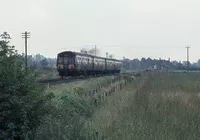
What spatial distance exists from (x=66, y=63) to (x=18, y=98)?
112 feet

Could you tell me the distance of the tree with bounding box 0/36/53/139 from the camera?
11492mm

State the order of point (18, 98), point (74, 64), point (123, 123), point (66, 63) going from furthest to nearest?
point (66, 63)
point (74, 64)
point (123, 123)
point (18, 98)

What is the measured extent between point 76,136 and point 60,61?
121 ft

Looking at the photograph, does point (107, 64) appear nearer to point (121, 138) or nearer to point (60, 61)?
point (60, 61)

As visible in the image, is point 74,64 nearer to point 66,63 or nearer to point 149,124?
point 66,63

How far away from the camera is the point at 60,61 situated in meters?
47.0

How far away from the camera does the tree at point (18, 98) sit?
1149 centimetres

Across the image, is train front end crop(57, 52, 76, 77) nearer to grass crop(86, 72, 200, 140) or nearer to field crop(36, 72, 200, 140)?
field crop(36, 72, 200, 140)

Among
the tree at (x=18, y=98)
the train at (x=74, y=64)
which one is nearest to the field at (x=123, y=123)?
the tree at (x=18, y=98)

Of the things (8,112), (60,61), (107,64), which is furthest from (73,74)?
(8,112)

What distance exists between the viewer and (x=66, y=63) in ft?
151

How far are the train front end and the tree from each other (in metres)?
32.3

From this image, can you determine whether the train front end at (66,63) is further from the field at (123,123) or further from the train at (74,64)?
the field at (123,123)

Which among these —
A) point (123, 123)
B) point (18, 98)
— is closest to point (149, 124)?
point (123, 123)
